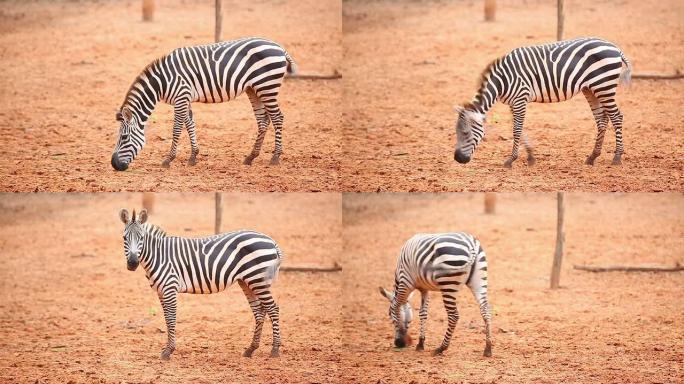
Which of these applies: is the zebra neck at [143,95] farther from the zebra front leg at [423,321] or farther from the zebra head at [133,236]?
the zebra front leg at [423,321]

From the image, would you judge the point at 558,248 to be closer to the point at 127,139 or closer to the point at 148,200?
the point at 148,200

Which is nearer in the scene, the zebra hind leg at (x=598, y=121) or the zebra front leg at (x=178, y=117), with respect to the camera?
the zebra front leg at (x=178, y=117)

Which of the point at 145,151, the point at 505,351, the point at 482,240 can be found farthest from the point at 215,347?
the point at 482,240

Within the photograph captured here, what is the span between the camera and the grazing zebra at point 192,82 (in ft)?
36.7

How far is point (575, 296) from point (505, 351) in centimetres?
275

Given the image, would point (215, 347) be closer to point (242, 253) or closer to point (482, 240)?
point (242, 253)

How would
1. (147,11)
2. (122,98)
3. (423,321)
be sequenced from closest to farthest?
1. (423,321)
2. (122,98)
3. (147,11)

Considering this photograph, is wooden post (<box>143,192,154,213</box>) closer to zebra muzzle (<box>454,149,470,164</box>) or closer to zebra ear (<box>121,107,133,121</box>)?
zebra ear (<box>121,107,133,121</box>)

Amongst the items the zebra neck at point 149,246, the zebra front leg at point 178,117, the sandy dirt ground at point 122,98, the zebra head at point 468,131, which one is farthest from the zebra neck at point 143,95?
the zebra head at point 468,131

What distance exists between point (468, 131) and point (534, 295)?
12.5ft

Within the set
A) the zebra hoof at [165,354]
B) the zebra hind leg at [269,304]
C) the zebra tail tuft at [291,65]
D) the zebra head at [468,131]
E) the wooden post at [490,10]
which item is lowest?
the zebra hoof at [165,354]

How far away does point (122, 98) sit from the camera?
1435 cm

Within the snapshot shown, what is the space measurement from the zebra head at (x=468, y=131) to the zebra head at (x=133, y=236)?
3.14 m

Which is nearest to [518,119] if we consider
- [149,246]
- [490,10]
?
[149,246]
